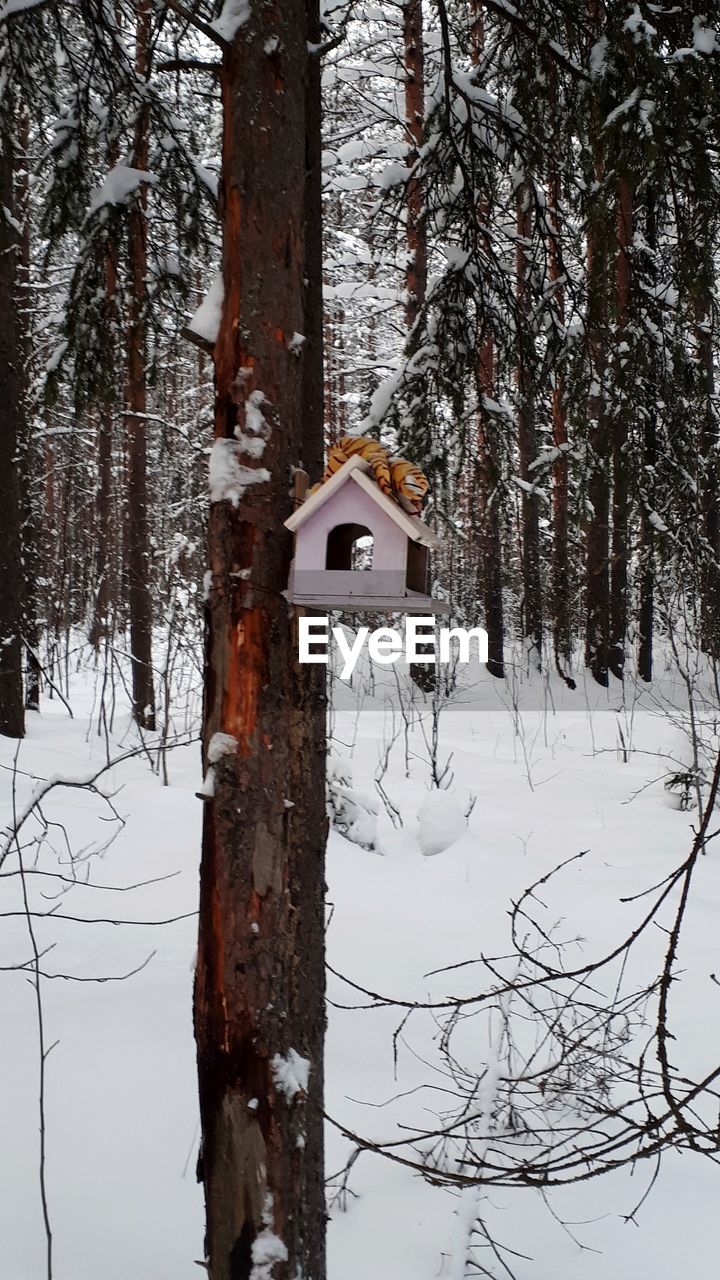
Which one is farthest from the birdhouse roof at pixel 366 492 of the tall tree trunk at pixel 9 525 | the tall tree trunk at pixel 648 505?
the tall tree trunk at pixel 9 525

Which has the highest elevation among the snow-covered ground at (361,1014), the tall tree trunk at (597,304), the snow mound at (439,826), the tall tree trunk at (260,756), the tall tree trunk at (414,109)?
the tall tree trunk at (414,109)

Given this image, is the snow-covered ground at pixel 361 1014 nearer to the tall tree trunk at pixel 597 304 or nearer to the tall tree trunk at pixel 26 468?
the tall tree trunk at pixel 597 304

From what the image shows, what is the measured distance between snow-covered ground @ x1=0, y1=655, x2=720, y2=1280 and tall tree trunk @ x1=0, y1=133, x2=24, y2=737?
0.49m

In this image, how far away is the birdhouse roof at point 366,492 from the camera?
175 centimetres

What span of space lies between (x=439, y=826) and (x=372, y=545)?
379 centimetres

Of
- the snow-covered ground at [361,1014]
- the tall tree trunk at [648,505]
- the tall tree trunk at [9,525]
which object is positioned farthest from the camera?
the tall tree trunk at [9,525]

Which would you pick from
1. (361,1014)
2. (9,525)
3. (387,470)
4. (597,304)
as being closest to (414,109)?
(9,525)

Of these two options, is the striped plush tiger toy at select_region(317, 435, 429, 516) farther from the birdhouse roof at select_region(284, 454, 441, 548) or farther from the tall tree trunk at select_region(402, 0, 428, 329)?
the tall tree trunk at select_region(402, 0, 428, 329)

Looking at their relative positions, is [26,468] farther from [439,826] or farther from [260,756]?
[260,756]

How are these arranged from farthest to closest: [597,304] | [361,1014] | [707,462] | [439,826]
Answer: [439,826] → [707,462] → [361,1014] → [597,304]

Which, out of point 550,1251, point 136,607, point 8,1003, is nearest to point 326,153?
point 136,607

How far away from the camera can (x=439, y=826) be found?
532 cm

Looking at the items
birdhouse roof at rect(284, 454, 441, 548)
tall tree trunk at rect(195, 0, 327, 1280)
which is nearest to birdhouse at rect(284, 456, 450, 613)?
birdhouse roof at rect(284, 454, 441, 548)

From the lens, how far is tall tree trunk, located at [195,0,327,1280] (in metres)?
1.82
